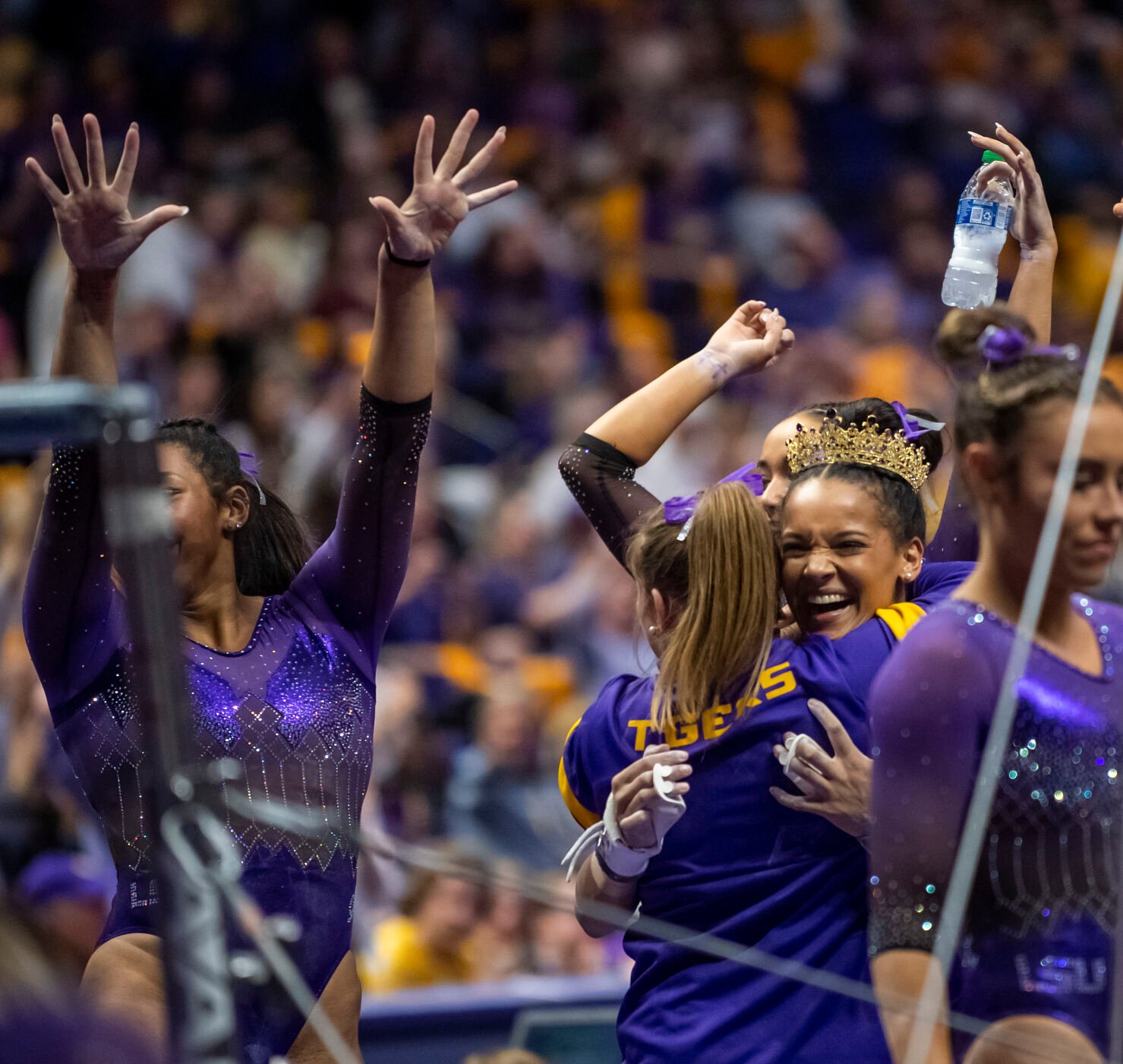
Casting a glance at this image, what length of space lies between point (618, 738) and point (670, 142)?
19.5 feet

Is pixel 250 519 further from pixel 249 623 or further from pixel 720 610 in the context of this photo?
pixel 720 610

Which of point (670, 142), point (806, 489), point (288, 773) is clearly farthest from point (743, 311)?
point (670, 142)

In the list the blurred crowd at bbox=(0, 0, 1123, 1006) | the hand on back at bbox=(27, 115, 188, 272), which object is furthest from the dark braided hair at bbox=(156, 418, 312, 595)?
the blurred crowd at bbox=(0, 0, 1123, 1006)

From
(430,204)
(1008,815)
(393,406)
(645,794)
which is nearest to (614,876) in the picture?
(645,794)

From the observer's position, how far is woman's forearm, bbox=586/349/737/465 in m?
2.85

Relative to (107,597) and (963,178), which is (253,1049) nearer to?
(107,597)

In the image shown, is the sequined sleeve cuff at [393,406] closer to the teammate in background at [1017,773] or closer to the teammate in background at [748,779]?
the teammate in background at [748,779]

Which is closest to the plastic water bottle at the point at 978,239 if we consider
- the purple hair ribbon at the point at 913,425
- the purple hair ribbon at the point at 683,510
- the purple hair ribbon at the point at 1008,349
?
the purple hair ribbon at the point at 913,425

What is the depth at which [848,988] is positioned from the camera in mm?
2182

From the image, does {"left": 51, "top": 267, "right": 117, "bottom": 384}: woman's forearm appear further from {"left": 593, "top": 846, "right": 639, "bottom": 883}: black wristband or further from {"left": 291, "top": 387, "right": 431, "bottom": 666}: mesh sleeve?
{"left": 593, "top": 846, "right": 639, "bottom": 883}: black wristband

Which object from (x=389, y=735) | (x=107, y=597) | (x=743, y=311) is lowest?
(x=389, y=735)

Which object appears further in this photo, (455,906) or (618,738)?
(455,906)

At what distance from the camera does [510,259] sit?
23.6 feet

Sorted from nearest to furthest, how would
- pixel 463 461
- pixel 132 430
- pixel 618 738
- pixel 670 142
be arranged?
pixel 132 430 → pixel 618 738 → pixel 463 461 → pixel 670 142
